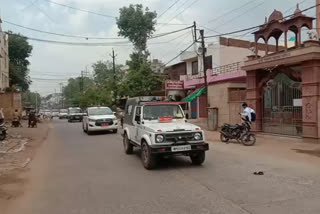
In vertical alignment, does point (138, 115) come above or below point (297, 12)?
below

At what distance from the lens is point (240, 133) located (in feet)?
48.4

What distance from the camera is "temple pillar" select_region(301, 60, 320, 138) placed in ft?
44.8

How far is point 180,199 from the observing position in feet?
19.9

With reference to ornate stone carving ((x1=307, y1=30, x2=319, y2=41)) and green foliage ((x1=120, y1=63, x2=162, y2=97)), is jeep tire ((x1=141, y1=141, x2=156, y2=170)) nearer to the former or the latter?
ornate stone carving ((x1=307, y1=30, x2=319, y2=41))

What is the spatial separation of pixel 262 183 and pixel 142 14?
120ft

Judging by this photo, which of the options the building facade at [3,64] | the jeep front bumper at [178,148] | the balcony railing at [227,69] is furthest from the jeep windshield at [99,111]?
the building facade at [3,64]

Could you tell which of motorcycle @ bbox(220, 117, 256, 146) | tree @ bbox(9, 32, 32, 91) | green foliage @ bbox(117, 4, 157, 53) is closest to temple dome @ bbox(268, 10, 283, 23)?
motorcycle @ bbox(220, 117, 256, 146)

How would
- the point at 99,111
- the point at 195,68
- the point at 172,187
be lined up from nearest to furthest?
the point at 172,187 < the point at 99,111 < the point at 195,68

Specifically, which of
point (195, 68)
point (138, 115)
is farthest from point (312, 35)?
point (195, 68)

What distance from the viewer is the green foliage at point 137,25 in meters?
40.8

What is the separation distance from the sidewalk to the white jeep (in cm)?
333

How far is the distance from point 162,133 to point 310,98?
8.17m

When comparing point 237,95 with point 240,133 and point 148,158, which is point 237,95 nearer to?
point 240,133

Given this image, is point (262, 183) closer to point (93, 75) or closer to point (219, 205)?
point (219, 205)
